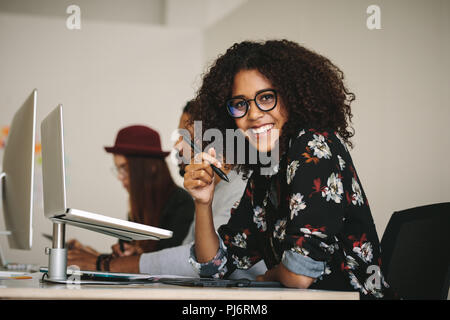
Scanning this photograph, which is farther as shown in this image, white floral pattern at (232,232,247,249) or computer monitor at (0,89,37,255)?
white floral pattern at (232,232,247,249)

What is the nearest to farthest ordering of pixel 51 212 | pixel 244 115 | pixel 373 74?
1. pixel 51 212
2. pixel 244 115
3. pixel 373 74

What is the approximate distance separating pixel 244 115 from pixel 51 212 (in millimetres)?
596

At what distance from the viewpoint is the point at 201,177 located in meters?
1.29

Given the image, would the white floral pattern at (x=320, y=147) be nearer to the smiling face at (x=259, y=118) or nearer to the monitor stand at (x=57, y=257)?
the smiling face at (x=259, y=118)

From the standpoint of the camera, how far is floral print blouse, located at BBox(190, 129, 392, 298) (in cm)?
106

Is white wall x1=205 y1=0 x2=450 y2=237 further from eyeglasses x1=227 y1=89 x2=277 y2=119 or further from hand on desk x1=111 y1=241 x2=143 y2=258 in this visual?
eyeglasses x1=227 y1=89 x2=277 y2=119

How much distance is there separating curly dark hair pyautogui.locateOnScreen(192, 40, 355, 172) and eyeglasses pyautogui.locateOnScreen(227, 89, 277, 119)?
0.14ft

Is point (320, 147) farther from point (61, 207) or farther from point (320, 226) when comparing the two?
point (61, 207)

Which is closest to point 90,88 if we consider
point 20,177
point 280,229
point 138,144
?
point 138,144

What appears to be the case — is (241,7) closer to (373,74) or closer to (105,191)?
(373,74)

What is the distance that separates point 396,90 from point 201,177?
1636 mm

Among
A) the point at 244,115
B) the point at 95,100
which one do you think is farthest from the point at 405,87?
the point at 95,100

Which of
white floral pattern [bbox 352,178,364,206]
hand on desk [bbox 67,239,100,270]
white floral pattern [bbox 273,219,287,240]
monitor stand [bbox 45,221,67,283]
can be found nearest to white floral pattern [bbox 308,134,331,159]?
white floral pattern [bbox 352,178,364,206]

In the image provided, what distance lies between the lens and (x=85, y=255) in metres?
1.93
